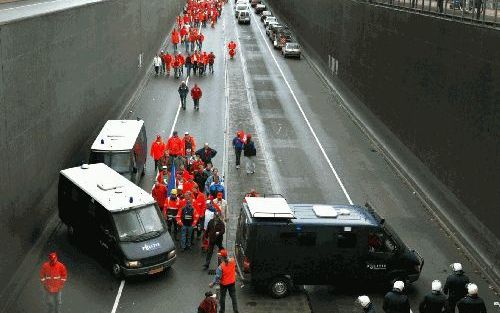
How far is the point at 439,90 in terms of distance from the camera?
24.0m

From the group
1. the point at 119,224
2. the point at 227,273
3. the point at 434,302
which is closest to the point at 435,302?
the point at 434,302

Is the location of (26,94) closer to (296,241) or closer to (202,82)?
(296,241)

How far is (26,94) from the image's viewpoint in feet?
61.6

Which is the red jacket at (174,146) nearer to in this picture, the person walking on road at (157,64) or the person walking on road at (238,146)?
the person walking on road at (238,146)

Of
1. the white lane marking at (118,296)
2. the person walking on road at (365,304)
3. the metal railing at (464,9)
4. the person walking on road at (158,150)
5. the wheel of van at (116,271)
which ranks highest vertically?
the metal railing at (464,9)

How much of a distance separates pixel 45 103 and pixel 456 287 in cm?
1264

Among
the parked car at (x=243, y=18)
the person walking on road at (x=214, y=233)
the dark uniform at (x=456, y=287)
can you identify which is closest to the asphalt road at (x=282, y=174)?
the person walking on road at (x=214, y=233)

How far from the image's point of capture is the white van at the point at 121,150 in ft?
75.7

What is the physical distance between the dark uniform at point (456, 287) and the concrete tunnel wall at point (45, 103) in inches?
396

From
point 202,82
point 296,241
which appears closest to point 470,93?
point 296,241

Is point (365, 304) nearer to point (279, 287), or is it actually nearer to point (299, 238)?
point (299, 238)

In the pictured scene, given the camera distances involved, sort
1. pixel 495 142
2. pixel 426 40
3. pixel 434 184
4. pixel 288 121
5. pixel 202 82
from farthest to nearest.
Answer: pixel 202 82 → pixel 288 121 → pixel 426 40 → pixel 434 184 → pixel 495 142

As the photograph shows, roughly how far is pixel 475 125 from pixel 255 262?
8.42 metres

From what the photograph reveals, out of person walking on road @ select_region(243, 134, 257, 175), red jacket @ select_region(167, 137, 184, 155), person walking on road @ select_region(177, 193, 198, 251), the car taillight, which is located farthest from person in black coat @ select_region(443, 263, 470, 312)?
red jacket @ select_region(167, 137, 184, 155)
